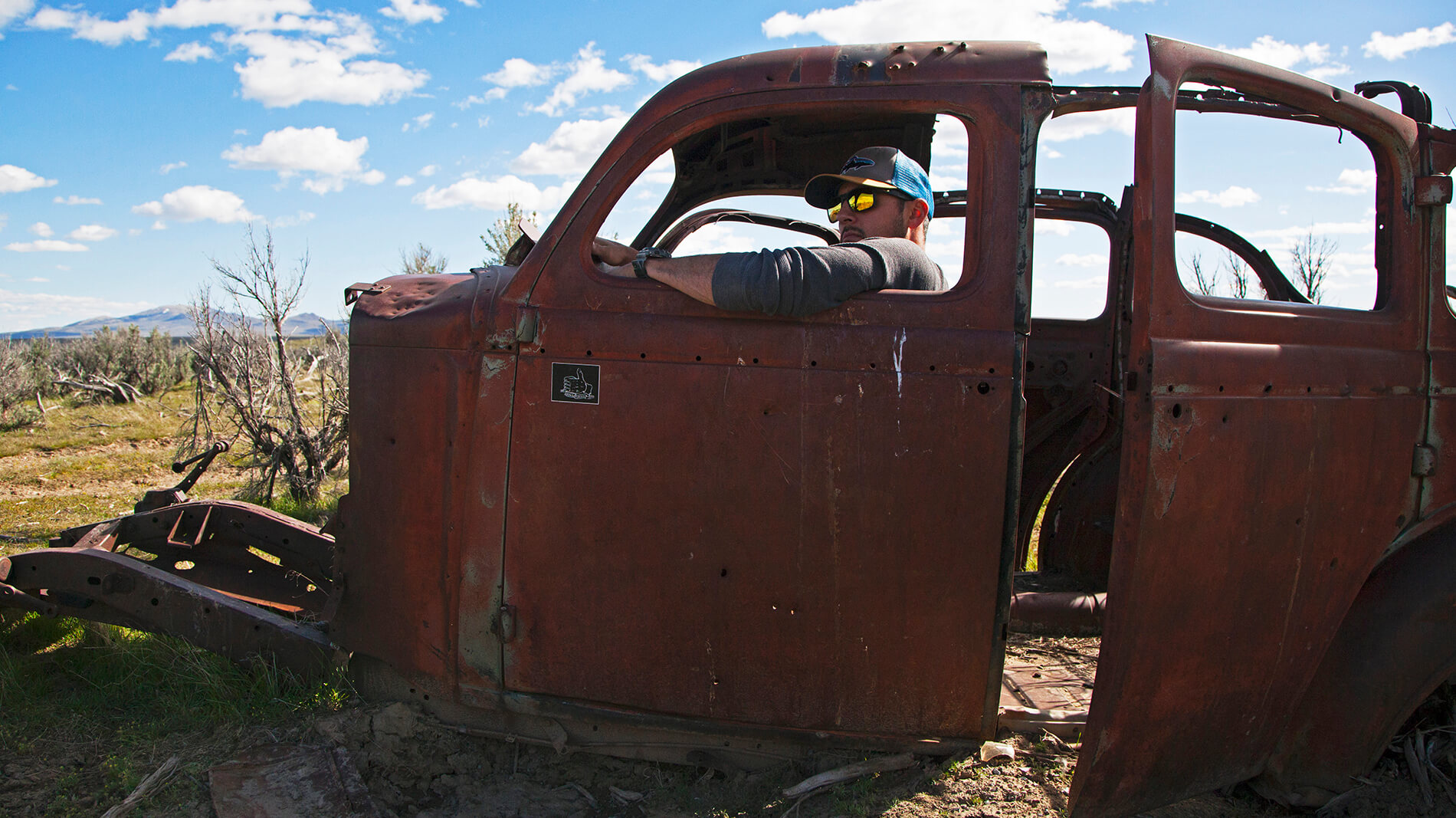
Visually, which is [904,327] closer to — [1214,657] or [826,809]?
[1214,657]

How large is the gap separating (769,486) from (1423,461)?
1839mm

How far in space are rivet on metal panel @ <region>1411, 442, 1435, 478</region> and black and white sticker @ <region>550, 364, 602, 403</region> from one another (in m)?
2.30

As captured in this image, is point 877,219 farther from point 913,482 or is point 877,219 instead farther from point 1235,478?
point 1235,478

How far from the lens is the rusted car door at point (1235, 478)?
2.08 meters

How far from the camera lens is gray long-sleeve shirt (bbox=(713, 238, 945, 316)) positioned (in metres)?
2.17

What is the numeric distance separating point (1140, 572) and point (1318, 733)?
894mm

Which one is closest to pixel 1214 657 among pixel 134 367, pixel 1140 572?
pixel 1140 572

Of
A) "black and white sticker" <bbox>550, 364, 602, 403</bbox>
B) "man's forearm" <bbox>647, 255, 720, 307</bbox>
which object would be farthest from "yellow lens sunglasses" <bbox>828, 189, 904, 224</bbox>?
"black and white sticker" <bbox>550, 364, 602, 403</bbox>

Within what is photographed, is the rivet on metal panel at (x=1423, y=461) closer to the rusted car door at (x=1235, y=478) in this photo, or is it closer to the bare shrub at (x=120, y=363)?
the rusted car door at (x=1235, y=478)

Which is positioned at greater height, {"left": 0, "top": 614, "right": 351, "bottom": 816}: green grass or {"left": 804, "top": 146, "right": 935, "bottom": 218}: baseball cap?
{"left": 804, "top": 146, "right": 935, "bottom": 218}: baseball cap

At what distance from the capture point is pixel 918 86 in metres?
2.27

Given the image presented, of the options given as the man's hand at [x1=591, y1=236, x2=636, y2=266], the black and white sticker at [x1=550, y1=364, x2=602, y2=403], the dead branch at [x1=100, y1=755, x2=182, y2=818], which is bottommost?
the dead branch at [x1=100, y1=755, x2=182, y2=818]

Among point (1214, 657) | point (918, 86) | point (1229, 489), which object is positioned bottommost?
point (1214, 657)

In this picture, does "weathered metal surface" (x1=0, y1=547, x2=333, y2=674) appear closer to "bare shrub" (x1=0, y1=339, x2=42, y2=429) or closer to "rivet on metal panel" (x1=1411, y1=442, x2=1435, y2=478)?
"rivet on metal panel" (x1=1411, y1=442, x2=1435, y2=478)
